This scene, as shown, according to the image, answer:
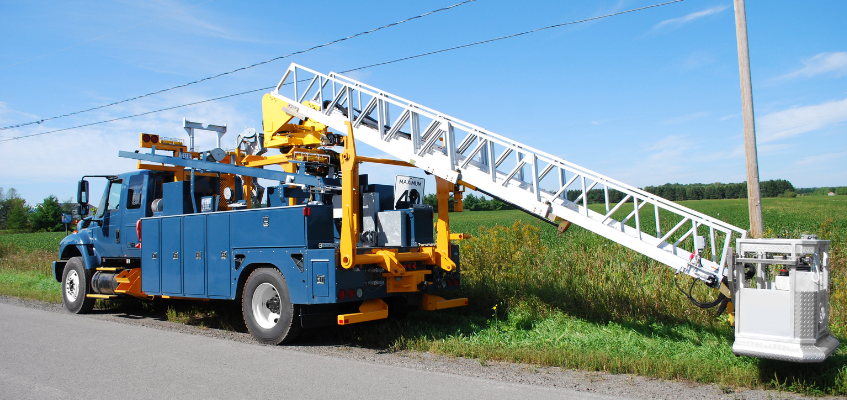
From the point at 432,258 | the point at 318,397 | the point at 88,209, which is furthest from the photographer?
the point at 88,209

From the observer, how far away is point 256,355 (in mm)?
7363

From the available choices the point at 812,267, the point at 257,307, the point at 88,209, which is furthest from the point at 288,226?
the point at 88,209

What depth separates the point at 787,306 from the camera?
18.0ft

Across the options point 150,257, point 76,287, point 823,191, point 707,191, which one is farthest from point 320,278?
point 823,191

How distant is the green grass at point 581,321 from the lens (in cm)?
614

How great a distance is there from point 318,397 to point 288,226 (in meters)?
3.05

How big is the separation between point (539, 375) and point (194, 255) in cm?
603

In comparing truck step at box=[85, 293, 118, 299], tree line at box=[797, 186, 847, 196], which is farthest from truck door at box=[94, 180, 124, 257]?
tree line at box=[797, 186, 847, 196]

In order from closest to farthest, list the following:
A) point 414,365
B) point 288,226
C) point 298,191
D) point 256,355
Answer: point 414,365
point 256,355
point 288,226
point 298,191

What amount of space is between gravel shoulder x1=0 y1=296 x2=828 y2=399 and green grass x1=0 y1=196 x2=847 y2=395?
19 centimetres

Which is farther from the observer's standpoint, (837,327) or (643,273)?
(643,273)

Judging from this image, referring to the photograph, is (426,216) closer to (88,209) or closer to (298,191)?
(298,191)

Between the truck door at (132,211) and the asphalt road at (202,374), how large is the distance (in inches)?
113

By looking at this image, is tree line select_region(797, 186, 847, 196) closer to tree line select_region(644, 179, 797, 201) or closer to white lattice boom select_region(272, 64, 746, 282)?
tree line select_region(644, 179, 797, 201)
